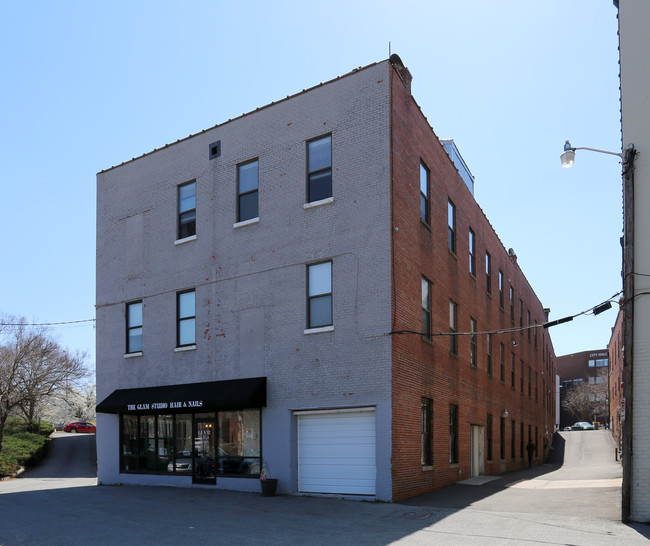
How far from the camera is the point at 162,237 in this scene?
2198 cm

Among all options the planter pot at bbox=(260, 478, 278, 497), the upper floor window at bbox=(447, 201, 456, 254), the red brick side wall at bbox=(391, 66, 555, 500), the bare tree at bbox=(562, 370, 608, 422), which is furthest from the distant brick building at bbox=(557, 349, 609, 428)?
the planter pot at bbox=(260, 478, 278, 497)

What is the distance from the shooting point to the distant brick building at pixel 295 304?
17016 millimetres

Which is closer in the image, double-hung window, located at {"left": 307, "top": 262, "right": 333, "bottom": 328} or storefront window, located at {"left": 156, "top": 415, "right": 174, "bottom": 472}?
double-hung window, located at {"left": 307, "top": 262, "right": 333, "bottom": 328}

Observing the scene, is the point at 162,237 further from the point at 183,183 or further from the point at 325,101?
the point at 325,101

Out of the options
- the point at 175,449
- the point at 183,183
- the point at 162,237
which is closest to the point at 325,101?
the point at 183,183

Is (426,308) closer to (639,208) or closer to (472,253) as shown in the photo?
(639,208)

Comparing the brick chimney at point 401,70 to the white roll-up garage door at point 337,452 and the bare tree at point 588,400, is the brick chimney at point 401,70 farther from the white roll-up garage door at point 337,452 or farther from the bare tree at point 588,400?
the bare tree at point 588,400

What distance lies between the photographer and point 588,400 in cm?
9631

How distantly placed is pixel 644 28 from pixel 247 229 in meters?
11.3

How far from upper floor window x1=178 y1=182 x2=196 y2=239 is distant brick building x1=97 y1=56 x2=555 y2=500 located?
0.20ft

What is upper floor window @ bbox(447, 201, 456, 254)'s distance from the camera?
22984 mm

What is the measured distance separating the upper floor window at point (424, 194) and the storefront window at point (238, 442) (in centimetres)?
756

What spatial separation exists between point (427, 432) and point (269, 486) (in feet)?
15.8

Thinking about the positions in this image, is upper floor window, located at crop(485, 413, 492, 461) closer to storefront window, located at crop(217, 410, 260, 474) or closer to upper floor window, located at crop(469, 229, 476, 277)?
upper floor window, located at crop(469, 229, 476, 277)
